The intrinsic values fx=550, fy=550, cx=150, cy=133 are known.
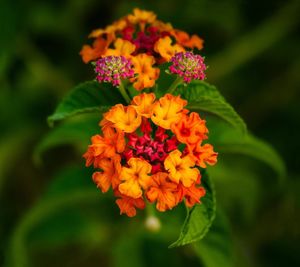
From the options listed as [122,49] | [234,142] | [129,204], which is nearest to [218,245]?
[234,142]

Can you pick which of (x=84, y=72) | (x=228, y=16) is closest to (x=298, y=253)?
(x=228, y=16)

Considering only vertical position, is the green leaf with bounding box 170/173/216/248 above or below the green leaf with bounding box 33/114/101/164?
below

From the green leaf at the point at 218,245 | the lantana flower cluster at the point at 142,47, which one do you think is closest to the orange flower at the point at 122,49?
the lantana flower cluster at the point at 142,47

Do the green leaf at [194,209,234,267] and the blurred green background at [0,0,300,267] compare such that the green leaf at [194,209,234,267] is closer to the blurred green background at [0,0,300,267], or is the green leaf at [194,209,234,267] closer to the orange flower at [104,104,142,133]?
the orange flower at [104,104,142,133]

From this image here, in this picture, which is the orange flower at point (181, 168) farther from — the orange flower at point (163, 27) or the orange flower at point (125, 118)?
the orange flower at point (163, 27)

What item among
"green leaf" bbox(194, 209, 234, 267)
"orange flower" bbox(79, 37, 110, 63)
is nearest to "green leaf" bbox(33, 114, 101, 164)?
"orange flower" bbox(79, 37, 110, 63)
